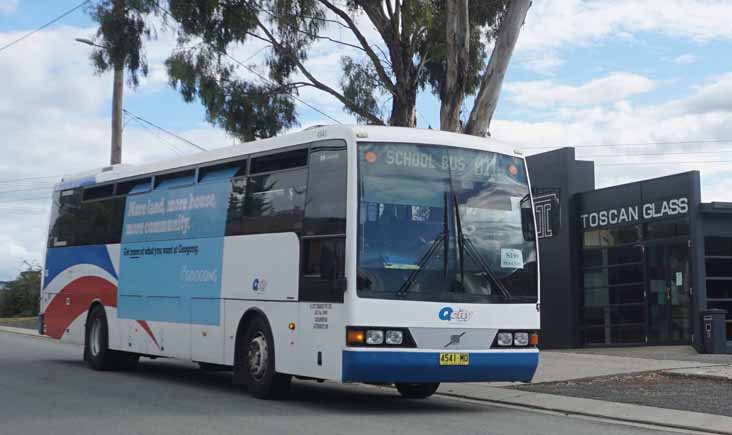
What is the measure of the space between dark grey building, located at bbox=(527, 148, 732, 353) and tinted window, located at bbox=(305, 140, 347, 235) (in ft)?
32.1

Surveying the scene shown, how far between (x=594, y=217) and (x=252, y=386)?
1639cm

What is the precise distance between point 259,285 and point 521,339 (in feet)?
11.6

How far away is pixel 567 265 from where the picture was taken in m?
28.5

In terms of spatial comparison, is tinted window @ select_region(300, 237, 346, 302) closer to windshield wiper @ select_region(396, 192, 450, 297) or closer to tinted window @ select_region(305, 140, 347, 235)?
tinted window @ select_region(305, 140, 347, 235)

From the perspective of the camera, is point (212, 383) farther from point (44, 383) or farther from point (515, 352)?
point (515, 352)

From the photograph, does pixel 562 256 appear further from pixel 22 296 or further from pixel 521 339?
pixel 22 296

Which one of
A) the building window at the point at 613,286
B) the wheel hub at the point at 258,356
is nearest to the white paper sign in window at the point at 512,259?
the wheel hub at the point at 258,356

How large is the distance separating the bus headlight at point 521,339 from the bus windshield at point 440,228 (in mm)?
434

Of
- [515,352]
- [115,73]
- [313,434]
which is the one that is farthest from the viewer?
[115,73]

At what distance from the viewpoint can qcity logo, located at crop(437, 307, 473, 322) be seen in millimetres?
11828

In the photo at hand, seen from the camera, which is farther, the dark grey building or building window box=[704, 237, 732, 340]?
building window box=[704, 237, 732, 340]

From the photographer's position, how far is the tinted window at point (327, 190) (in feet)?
39.3

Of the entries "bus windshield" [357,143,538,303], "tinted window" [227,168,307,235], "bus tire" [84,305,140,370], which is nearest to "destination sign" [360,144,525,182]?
"bus windshield" [357,143,538,303]

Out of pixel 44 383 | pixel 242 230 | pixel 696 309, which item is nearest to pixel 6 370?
pixel 44 383
